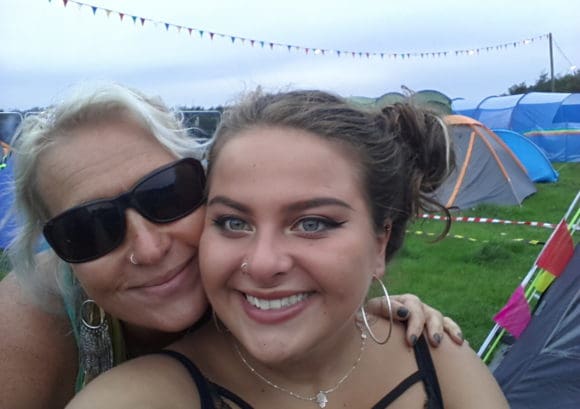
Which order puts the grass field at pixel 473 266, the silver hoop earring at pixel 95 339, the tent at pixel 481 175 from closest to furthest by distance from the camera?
1. the silver hoop earring at pixel 95 339
2. the grass field at pixel 473 266
3. the tent at pixel 481 175

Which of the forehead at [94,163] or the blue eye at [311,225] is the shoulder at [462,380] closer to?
the blue eye at [311,225]

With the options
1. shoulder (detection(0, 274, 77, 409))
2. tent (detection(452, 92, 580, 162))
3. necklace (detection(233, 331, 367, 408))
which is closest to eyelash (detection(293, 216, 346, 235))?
necklace (detection(233, 331, 367, 408))

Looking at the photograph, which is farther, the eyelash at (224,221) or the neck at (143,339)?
the neck at (143,339)

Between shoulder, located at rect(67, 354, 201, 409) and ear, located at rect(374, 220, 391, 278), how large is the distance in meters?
0.58

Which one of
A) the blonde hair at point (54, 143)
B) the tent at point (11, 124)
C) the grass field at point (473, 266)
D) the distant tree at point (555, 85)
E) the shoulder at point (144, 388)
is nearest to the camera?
the shoulder at point (144, 388)

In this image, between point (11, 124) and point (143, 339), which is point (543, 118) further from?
point (143, 339)

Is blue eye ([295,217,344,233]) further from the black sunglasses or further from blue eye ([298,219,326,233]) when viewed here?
the black sunglasses

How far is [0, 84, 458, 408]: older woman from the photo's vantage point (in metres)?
1.68

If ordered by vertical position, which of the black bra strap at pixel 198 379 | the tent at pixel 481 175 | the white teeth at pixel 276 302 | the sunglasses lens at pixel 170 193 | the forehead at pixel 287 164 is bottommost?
the tent at pixel 481 175

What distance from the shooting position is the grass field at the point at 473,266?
219 inches

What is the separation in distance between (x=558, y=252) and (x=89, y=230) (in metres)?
2.87

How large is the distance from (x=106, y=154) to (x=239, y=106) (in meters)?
0.39

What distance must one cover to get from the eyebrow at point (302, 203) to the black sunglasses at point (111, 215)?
0.17 metres

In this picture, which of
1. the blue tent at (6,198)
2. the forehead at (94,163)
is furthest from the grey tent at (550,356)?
the blue tent at (6,198)
